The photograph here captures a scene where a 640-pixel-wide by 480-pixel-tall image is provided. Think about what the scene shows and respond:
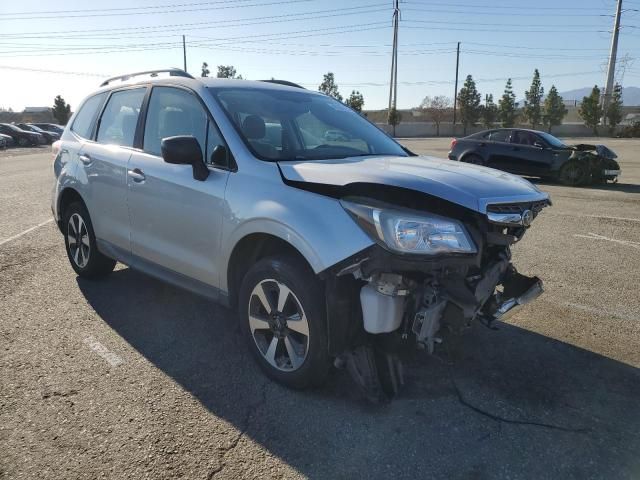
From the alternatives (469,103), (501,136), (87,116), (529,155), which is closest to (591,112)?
(469,103)

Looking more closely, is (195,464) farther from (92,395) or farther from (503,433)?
(503,433)

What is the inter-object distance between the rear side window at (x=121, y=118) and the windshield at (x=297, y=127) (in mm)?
1066

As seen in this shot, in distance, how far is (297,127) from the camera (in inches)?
A: 154

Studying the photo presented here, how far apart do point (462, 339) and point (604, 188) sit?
11748 mm

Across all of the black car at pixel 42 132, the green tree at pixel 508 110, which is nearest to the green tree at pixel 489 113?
the green tree at pixel 508 110

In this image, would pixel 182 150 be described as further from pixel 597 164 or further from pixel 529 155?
pixel 597 164

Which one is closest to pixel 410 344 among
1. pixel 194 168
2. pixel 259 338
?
pixel 259 338

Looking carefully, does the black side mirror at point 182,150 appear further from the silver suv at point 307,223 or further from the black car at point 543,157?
the black car at point 543,157

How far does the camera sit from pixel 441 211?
2.81 metres

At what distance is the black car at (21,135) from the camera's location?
3991 cm

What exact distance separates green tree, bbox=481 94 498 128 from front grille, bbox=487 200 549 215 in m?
79.1

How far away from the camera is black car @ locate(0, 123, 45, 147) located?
3991 centimetres

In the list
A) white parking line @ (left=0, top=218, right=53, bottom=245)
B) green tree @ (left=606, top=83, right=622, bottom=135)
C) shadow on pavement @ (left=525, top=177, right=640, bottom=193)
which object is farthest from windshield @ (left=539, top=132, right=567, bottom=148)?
green tree @ (left=606, top=83, right=622, bottom=135)

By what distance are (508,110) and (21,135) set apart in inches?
2479
